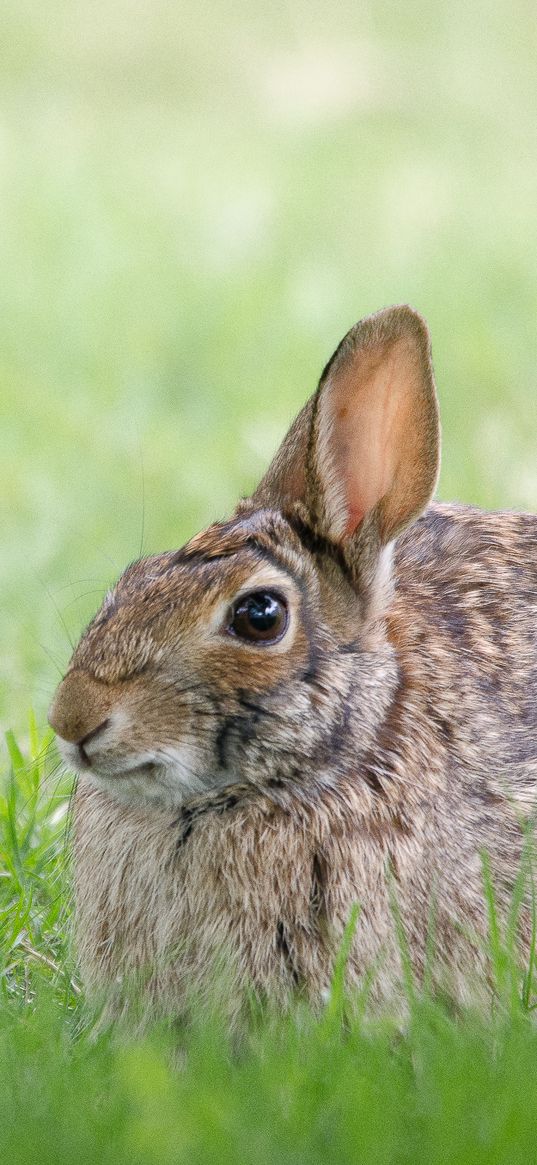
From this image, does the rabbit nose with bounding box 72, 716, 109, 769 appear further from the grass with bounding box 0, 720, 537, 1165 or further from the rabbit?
the grass with bounding box 0, 720, 537, 1165

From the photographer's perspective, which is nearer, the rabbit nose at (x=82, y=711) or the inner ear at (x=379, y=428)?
the rabbit nose at (x=82, y=711)

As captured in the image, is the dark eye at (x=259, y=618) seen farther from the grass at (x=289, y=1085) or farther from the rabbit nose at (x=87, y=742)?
the grass at (x=289, y=1085)

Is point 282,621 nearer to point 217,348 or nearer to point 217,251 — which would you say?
point 217,348

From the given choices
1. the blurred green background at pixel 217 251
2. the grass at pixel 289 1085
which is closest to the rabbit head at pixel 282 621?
the grass at pixel 289 1085

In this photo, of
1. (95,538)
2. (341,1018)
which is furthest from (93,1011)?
(95,538)

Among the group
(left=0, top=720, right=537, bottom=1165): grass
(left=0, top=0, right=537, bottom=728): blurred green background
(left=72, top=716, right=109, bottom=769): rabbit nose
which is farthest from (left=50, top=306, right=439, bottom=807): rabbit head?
(left=0, top=0, right=537, bottom=728): blurred green background

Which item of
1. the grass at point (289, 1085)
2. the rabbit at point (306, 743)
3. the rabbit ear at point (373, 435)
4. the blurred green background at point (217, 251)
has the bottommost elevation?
the grass at point (289, 1085)
